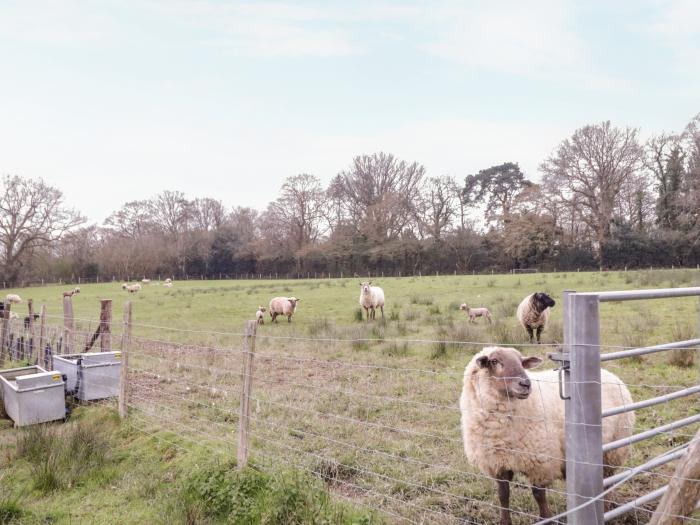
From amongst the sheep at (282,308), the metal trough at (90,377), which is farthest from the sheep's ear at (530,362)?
the sheep at (282,308)

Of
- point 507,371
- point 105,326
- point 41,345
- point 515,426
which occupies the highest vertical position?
point 507,371

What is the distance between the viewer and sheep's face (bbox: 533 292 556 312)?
36.2 feet

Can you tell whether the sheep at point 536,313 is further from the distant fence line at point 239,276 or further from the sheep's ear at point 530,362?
the distant fence line at point 239,276

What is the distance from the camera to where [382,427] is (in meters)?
5.68

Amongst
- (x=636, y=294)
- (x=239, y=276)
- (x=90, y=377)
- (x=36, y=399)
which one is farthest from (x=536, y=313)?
(x=239, y=276)

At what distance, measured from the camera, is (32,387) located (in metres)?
6.56

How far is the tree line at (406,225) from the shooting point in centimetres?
3556

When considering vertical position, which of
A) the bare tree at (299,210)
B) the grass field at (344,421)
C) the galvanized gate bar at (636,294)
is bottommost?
the grass field at (344,421)

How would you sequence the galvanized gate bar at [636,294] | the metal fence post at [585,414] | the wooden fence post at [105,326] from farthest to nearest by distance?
the wooden fence post at [105,326] < the galvanized gate bar at [636,294] < the metal fence post at [585,414]

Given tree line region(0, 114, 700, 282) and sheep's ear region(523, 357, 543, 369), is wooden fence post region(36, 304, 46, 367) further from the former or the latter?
tree line region(0, 114, 700, 282)

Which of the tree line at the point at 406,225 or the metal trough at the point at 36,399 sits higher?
the tree line at the point at 406,225

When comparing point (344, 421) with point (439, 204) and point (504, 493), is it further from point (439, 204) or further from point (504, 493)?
point (439, 204)

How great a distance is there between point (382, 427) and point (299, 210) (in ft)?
164

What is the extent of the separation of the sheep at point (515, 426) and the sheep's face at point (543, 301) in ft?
24.2
